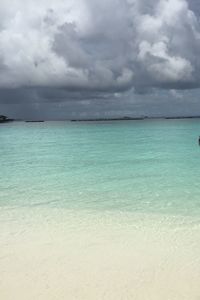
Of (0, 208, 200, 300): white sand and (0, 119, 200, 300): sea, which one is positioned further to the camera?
(0, 119, 200, 300): sea

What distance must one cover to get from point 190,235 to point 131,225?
64.1 inches

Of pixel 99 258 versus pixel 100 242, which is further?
pixel 100 242

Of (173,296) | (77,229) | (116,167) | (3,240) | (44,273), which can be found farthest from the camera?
(116,167)

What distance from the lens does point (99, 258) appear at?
22.4 feet

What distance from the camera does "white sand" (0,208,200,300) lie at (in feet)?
18.0

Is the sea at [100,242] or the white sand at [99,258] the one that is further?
the sea at [100,242]

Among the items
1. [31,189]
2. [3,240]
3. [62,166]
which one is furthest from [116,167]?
[3,240]

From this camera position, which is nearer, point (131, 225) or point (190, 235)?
point (190, 235)

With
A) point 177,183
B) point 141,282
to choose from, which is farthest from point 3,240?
point 177,183

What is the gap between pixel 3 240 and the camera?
25.9 ft

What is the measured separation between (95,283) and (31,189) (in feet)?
31.2

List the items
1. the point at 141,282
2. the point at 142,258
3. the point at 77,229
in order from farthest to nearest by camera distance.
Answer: the point at 77,229 < the point at 142,258 < the point at 141,282

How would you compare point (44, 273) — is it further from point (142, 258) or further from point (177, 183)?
point (177, 183)

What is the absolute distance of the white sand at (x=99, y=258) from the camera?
18.0 feet
